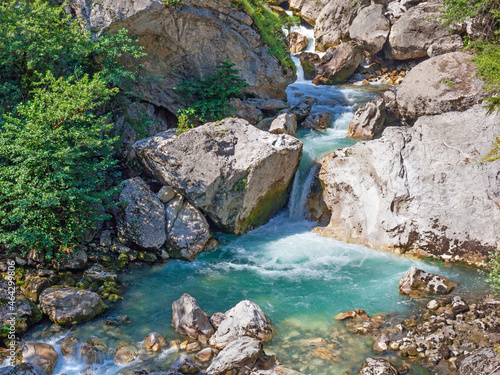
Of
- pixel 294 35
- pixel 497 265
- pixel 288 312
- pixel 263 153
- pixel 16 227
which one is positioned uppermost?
pixel 294 35

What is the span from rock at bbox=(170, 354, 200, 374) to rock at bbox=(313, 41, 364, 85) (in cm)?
1974

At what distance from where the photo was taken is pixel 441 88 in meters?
15.6

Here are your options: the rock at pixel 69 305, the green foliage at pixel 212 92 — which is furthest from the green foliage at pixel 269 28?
the rock at pixel 69 305

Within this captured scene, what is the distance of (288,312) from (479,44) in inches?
575

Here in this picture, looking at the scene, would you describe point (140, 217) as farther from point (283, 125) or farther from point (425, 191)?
point (425, 191)

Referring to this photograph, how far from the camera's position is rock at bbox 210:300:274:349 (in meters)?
8.32

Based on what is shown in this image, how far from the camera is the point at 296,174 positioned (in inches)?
579

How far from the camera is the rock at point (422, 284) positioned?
9.74 metres

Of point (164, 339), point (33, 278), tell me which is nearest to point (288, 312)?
point (164, 339)

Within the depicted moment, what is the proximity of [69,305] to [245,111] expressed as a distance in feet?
36.1

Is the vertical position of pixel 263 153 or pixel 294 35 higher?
pixel 294 35

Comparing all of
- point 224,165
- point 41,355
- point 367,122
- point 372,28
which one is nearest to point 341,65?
point 372,28

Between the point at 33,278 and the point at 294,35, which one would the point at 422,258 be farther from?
the point at 294,35

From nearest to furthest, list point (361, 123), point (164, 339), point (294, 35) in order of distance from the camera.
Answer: point (164, 339)
point (361, 123)
point (294, 35)
